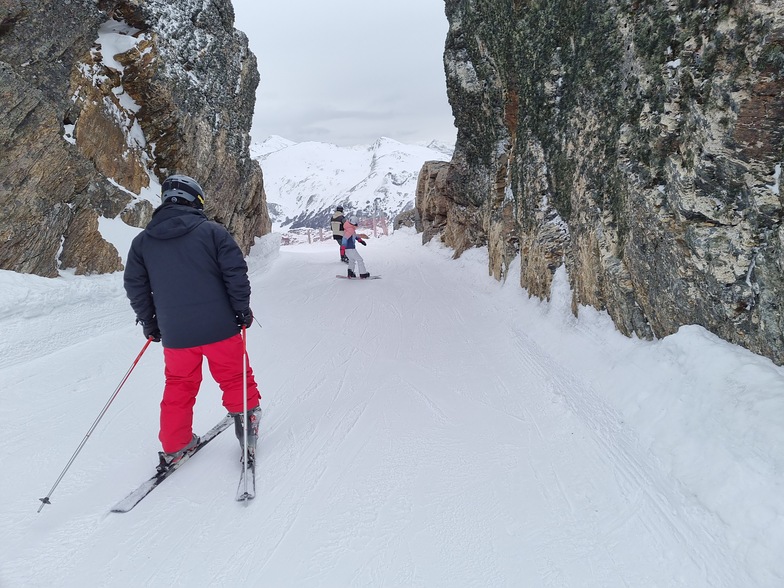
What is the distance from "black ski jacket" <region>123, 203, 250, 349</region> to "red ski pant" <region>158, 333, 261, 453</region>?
9 cm

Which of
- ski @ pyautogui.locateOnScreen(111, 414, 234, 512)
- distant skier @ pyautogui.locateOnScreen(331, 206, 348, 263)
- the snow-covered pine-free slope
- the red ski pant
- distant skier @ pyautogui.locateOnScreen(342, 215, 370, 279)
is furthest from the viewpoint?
distant skier @ pyautogui.locateOnScreen(331, 206, 348, 263)

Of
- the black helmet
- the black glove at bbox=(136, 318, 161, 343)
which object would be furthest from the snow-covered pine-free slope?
the black helmet

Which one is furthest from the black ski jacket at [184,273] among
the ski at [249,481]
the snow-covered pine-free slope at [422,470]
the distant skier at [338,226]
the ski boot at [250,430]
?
the distant skier at [338,226]

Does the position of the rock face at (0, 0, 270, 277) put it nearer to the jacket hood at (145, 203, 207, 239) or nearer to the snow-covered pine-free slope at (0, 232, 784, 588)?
the snow-covered pine-free slope at (0, 232, 784, 588)

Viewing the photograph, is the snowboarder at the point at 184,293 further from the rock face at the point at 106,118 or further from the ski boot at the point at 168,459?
the rock face at the point at 106,118

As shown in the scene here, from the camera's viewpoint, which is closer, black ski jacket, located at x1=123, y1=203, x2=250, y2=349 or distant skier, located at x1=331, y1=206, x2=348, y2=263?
black ski jacket, located at x1=123, y1=203, x2=250, y2=349

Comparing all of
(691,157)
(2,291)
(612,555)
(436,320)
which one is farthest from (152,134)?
(612,555)

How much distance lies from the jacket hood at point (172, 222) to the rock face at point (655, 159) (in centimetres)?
445

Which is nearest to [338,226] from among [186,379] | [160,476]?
[186,379]

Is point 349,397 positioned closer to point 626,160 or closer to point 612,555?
point 612,555

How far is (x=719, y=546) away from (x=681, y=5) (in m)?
4.77

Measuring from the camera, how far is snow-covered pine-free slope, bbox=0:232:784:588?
8.39 feet

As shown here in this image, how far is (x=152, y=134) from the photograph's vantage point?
401 inches

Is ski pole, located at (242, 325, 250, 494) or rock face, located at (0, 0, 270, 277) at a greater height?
rock face, located at (0, 0, 270, 277)
